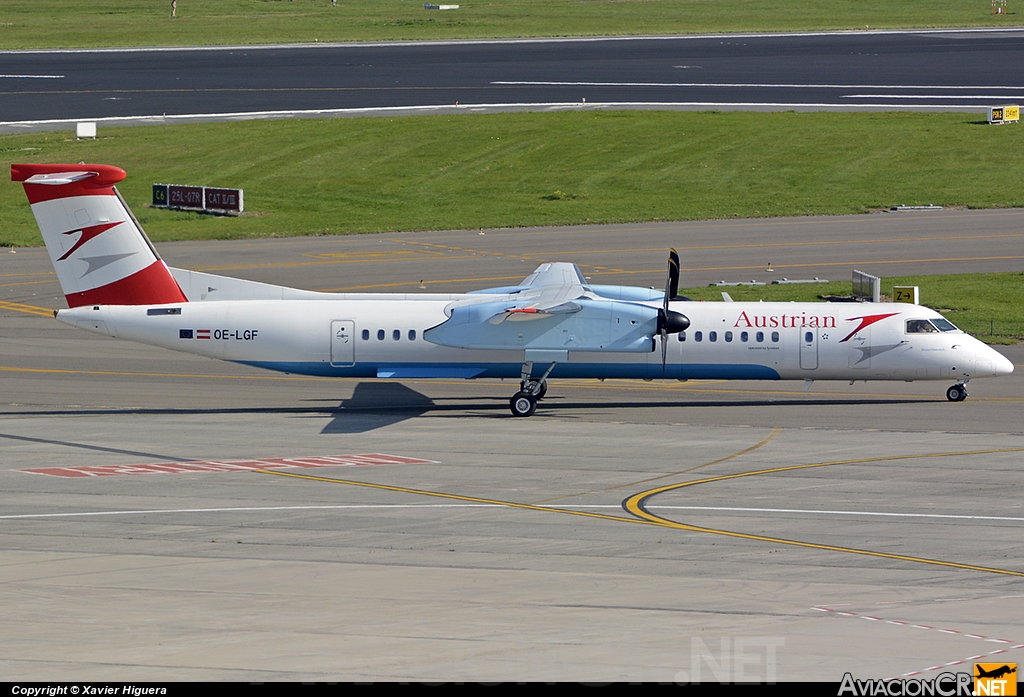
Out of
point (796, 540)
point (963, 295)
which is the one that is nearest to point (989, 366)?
point (796, 540)

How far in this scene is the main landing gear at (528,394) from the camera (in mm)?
31297

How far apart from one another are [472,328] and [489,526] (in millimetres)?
10725

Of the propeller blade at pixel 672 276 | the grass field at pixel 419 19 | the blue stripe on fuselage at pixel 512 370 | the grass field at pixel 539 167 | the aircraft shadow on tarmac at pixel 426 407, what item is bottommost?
the aircraft shadow on tarmac at pixel 426 407

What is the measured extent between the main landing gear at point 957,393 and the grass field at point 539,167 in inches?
1133

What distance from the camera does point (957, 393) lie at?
3234 centimetres

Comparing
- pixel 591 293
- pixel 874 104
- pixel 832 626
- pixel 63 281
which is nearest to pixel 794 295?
pixel 591 293

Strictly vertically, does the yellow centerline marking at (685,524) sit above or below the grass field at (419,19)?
below

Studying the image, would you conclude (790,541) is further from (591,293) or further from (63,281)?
(63,281)

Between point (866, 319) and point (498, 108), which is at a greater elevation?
point (498, 108)

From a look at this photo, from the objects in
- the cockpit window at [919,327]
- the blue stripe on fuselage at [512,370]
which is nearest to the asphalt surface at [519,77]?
the cockpit window at [919,327]

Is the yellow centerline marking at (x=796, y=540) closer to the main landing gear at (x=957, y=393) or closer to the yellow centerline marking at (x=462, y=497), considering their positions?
the yellow centerline marking at (x=462, y=497)

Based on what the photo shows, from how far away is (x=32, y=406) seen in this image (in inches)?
1270

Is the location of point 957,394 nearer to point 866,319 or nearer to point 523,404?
point 866,319

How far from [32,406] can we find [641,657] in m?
22.9
